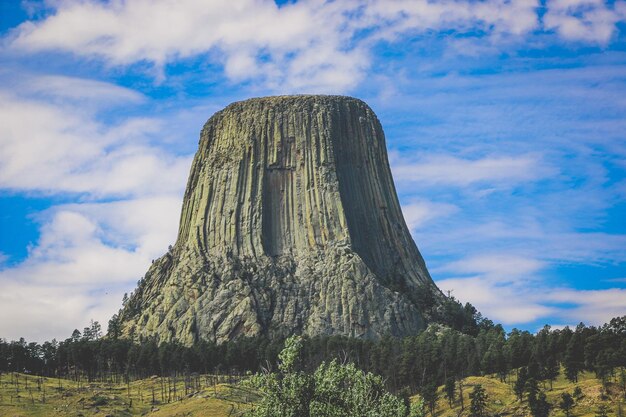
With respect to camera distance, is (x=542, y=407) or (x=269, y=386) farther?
(x=542, y=407)

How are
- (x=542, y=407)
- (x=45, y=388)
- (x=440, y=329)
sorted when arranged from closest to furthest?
(x=542, y=407) → (x=45, y=388) → (x=440, y=329)

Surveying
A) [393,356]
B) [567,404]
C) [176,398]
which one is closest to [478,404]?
[567,404]

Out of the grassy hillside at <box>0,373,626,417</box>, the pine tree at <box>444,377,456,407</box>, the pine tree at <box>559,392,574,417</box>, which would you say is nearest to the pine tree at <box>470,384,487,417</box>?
the grassy hillside at <box>0,373,626,417</box>

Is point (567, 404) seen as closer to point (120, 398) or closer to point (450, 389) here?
point (450, 389)

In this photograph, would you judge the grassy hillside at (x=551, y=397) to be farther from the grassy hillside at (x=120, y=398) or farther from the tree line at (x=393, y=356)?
the grassy hillside at (x=120, y=398)

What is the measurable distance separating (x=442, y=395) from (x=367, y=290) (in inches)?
1945

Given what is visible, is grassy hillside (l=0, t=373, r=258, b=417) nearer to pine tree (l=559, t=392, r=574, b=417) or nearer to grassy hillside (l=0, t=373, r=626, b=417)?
grassy hillside (l=0, t=373, r=626, b=417)

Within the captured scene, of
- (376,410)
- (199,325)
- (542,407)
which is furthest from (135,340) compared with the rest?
(376,410)

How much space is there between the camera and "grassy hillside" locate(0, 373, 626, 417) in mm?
127812

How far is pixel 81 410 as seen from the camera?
470 feet

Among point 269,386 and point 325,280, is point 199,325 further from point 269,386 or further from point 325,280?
point 269,386

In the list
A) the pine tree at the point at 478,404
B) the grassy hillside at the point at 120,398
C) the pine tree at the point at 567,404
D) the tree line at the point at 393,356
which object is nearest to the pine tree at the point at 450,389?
the tree line at the point at 393,356

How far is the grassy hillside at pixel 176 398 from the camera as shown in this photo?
12781cm

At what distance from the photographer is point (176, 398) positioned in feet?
499
